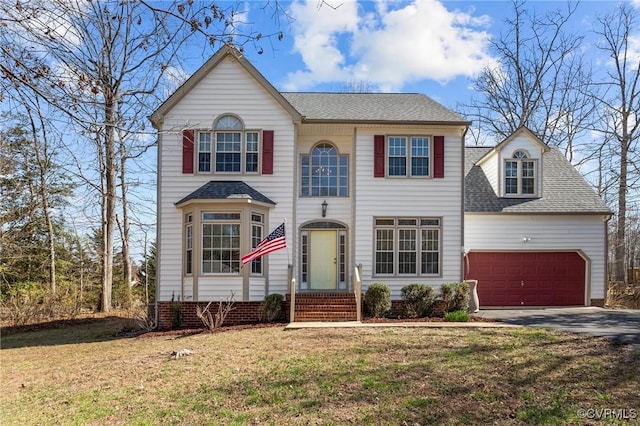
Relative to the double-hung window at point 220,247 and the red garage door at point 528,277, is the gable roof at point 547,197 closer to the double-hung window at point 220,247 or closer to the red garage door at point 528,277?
the red garage door at point 528,277

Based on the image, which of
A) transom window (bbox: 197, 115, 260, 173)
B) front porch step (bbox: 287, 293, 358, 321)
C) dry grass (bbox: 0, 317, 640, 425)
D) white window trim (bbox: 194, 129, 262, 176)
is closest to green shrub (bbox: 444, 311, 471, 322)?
dry grass (bbox: 0, 317, 640, 425)

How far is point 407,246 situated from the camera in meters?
14.0

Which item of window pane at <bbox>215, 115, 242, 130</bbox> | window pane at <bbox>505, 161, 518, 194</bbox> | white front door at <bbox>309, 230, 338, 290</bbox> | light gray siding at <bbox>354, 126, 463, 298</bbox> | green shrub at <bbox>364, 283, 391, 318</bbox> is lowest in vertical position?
green shrub at <bbox>364, 283, 391, 318</bbox>

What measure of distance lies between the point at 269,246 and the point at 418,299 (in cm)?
458

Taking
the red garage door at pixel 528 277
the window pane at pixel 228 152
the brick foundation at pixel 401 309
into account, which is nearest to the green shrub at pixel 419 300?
the brick foundation at pixel 401 309

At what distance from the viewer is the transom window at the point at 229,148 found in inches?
535

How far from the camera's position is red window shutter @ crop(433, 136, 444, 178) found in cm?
1402

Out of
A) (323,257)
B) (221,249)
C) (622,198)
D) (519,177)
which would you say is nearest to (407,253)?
(323,257)

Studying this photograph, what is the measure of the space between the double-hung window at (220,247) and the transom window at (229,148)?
1.54 m

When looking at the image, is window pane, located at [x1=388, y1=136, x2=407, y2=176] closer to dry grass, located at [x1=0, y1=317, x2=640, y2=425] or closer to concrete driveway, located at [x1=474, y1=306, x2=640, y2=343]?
concrete driveway, located at [x1=474, y1=306, x2=640, y2=343]

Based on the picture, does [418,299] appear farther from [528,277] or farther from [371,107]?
[371,107]

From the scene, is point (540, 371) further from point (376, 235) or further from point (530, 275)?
point (530, 275)

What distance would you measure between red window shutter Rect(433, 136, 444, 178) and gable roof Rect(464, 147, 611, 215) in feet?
7.14

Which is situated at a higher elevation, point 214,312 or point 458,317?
point 458,317
